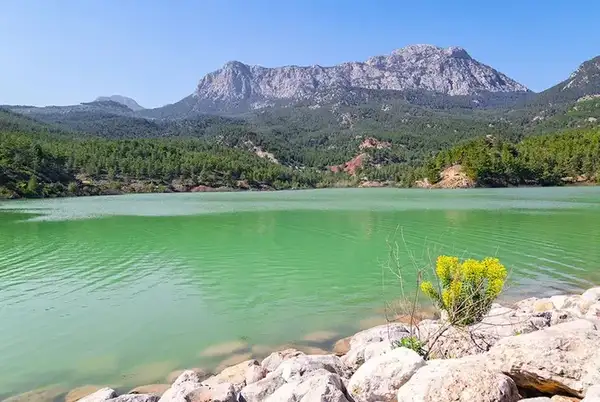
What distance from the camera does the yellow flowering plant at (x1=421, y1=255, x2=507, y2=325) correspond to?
9312 millimetres

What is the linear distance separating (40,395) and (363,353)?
22.9ft

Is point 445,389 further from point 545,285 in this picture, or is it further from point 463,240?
point 463,240

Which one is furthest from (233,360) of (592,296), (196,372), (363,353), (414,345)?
(592,296)

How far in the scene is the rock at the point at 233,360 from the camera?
11.5m

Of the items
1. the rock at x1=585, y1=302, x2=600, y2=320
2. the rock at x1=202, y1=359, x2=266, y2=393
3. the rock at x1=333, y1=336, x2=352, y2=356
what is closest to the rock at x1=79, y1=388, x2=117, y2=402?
the rock at x1=202, y1=359, x2=266, y2=393

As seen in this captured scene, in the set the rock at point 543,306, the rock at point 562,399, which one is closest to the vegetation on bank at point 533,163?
the rock at point 543,306

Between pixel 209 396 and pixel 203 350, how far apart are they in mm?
5922

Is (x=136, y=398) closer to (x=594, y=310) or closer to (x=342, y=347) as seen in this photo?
(x=342, y=347)

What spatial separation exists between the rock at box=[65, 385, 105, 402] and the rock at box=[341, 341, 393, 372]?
547cm

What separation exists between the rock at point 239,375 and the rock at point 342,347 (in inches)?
96.2

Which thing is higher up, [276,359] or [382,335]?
[382,335]

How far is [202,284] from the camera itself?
Result: 20.3m

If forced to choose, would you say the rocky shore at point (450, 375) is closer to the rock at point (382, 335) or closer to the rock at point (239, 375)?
the rock at point (239, 375)

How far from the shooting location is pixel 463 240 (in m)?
31.1
